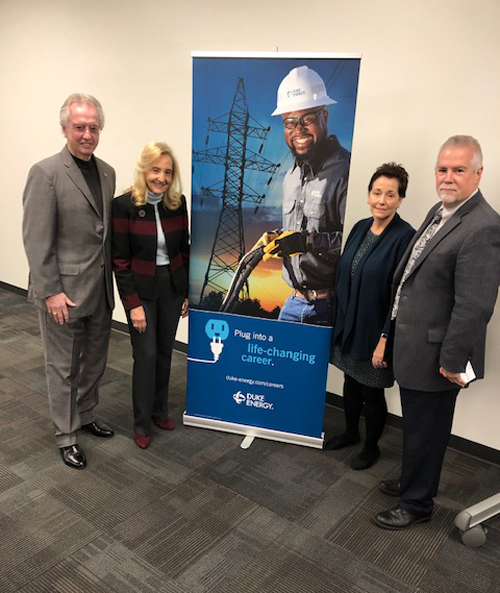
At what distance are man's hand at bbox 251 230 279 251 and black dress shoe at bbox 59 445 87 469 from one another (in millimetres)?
1329

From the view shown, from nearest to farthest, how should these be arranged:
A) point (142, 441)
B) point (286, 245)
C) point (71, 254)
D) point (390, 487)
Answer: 1. point (71, 254)
2. point (390, 487)
3. point (286, 245)
4. point (142, 441)

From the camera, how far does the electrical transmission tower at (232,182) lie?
220 centimetres

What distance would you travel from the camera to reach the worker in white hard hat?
211cm

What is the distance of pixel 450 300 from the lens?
1.69 m

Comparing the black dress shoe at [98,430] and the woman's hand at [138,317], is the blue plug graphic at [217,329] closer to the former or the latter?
the woman's hand at [138,317]

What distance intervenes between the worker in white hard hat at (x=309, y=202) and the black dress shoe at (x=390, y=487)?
0.80 meters

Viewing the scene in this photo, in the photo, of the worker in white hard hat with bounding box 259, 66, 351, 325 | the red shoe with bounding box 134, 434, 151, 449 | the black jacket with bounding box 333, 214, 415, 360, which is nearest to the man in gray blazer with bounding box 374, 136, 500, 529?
the black jacket with bounding box 333, 214, 415, 360

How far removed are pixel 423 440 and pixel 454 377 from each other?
348mm

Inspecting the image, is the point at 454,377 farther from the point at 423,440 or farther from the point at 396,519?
the point at 396,519

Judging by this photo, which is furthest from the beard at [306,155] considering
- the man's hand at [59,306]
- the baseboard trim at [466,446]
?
the baseboard trim at [466,446]

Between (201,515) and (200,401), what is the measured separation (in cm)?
72

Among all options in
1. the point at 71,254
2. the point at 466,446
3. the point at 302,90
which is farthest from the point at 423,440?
the point at 71,254

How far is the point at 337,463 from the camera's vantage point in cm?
240

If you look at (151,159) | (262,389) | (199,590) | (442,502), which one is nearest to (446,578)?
(442,502)
